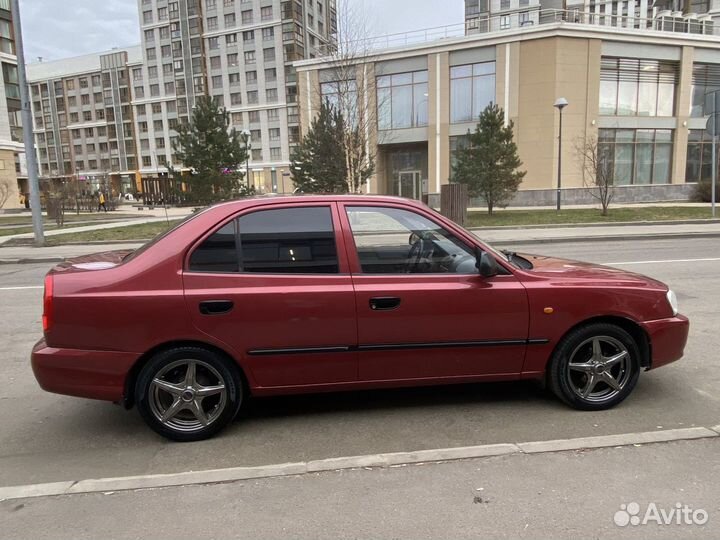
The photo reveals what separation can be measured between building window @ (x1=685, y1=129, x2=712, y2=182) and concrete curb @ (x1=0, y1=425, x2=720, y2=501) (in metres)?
38.2

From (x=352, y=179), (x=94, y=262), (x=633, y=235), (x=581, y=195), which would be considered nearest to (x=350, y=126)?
(x=352, y=179)

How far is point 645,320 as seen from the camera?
3.79 meters

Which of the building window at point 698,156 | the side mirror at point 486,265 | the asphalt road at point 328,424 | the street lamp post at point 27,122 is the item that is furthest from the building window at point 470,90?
the side mirror at point 486,265

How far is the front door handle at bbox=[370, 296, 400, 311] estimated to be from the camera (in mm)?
3516

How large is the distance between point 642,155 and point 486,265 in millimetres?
36467

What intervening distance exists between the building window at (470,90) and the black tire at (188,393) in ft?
109

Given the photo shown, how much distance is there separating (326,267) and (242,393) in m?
1.06

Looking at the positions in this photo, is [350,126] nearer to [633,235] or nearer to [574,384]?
[633,235]

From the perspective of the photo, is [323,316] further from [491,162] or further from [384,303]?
[491,162]

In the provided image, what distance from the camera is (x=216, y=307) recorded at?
3.38 metres

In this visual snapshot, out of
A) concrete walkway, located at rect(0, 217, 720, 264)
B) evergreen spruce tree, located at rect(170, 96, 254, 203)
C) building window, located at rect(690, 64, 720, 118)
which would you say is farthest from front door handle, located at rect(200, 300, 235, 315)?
building window, located at rect(690, 64, 720, 118)

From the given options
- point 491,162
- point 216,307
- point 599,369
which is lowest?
point 599,369

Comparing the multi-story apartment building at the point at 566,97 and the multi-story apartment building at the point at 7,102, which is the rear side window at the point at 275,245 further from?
the multi-story apartment building at the point at 7,102

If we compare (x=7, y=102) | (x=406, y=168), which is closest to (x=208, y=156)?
(x=406, y=168)
